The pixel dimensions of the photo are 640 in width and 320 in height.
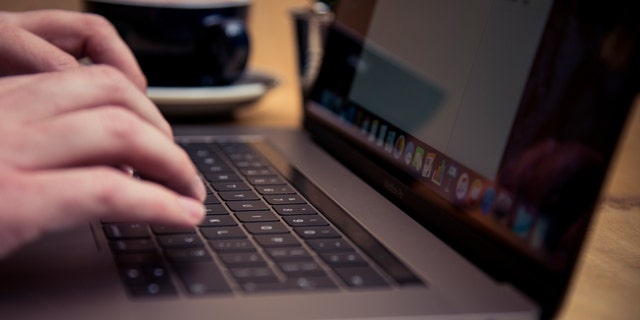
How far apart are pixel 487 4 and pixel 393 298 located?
0.73 ft

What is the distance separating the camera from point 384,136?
0.59m

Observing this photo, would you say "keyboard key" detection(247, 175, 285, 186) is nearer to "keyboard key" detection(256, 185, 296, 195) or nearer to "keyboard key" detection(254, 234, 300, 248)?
"keyboard key" detection(256, 185, 296, 195)

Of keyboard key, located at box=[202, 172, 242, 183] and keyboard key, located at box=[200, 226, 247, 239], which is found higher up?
keyboard key, located at box=[200, 226, 247, 239]

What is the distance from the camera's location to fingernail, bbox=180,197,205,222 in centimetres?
41

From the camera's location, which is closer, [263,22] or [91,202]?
[91,202]

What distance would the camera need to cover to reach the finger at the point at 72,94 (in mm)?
410

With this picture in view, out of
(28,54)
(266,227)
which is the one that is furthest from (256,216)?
Result: (28,54)

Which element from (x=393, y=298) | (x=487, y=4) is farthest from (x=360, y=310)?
(x=487, y=4)

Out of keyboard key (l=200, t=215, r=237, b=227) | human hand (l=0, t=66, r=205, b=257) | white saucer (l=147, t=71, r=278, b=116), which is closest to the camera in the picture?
human hand (l=0, t=66, r=205, b=257)

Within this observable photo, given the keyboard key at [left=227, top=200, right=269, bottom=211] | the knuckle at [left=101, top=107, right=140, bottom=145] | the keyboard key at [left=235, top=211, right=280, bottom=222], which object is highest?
the knuckle at [left=101, top=107, right=140, bottom=145]

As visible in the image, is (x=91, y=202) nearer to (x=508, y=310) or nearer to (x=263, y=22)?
(x=508, y=310)

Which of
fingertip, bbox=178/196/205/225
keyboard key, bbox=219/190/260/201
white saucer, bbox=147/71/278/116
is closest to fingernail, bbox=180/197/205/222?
fingertip, bbox=178/196/205/225

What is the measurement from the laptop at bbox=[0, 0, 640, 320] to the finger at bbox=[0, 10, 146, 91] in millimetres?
119

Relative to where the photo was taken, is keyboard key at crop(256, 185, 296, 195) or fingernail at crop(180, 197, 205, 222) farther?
keyboard key at crop(256, 185, 296, 195)
